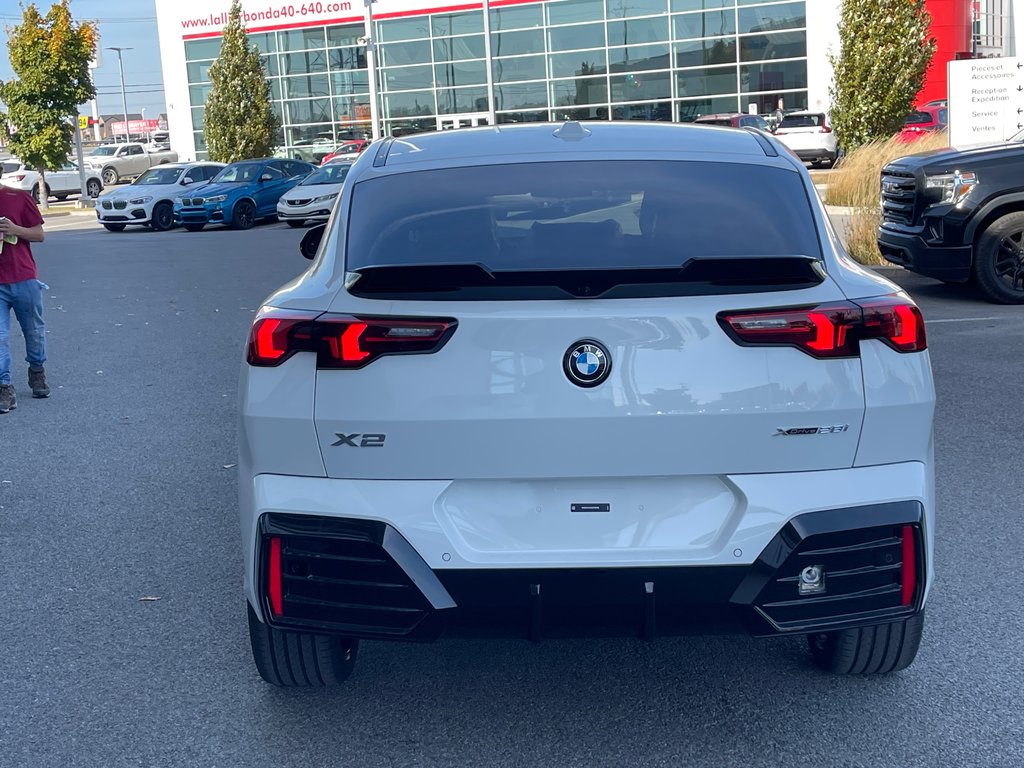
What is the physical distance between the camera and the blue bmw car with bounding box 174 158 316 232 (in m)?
29.4

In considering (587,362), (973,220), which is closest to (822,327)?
(587,362)

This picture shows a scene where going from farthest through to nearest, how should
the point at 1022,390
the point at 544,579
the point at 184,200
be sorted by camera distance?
the point at 184,200, the point at 1022,390, the point at 544,579

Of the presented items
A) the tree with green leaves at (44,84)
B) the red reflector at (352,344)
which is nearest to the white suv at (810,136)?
the tree with green leaves at (44,84)

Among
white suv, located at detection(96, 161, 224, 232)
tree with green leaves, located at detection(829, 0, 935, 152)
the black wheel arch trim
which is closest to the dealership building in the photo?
white suv, located at detection(96, 161, 224, 232)

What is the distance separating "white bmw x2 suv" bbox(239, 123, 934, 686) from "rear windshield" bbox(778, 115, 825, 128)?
117 ft

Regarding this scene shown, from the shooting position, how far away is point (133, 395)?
373 inches

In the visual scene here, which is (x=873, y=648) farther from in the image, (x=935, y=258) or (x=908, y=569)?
(x=935, y=258)

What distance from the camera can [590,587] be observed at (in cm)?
326

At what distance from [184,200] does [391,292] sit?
27.6 metres

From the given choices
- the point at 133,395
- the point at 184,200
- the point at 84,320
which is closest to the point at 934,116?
the point at 184,200

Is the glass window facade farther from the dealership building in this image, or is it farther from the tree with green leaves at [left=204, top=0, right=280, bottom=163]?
the tree with green leaves at [left=204, top=0, right=280, bottom=163]

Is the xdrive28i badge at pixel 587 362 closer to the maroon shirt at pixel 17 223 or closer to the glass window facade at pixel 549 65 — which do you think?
the maroon shirt at pixel 17 223

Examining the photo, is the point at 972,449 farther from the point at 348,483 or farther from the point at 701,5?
the point at 701,5

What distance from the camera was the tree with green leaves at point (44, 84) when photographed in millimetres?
37219
